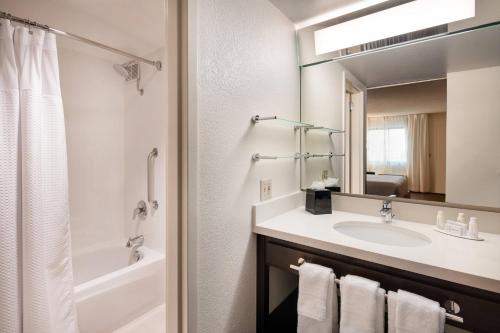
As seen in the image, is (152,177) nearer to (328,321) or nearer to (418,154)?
(328,321)

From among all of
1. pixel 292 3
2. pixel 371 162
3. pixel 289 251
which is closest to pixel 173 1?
pixel 292 3

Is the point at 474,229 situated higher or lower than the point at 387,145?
lower

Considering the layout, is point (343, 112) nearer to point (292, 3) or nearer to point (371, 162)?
point (371, 162)

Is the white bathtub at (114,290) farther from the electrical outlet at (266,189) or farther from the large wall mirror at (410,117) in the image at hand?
the large wall mirror at (410,117)

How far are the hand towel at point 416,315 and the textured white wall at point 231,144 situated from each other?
0.67 meters

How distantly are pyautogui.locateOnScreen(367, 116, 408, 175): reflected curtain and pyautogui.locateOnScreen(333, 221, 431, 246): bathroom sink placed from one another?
0.35 meters

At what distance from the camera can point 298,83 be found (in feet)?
5.55

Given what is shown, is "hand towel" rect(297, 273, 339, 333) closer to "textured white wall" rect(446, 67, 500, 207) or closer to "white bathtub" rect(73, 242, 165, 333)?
"textured white wall" rect(446, 67, 500, 207)

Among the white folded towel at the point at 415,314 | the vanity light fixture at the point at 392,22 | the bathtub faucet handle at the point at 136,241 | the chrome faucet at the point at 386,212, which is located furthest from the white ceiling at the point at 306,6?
the bathtub faucet handle at the point at 136,241

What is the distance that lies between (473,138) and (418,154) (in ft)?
0.79

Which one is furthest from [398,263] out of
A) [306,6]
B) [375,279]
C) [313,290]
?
[306,6]

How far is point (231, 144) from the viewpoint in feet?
3.66

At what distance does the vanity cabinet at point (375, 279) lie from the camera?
30.4 inches

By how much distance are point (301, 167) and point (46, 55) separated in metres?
1.68
